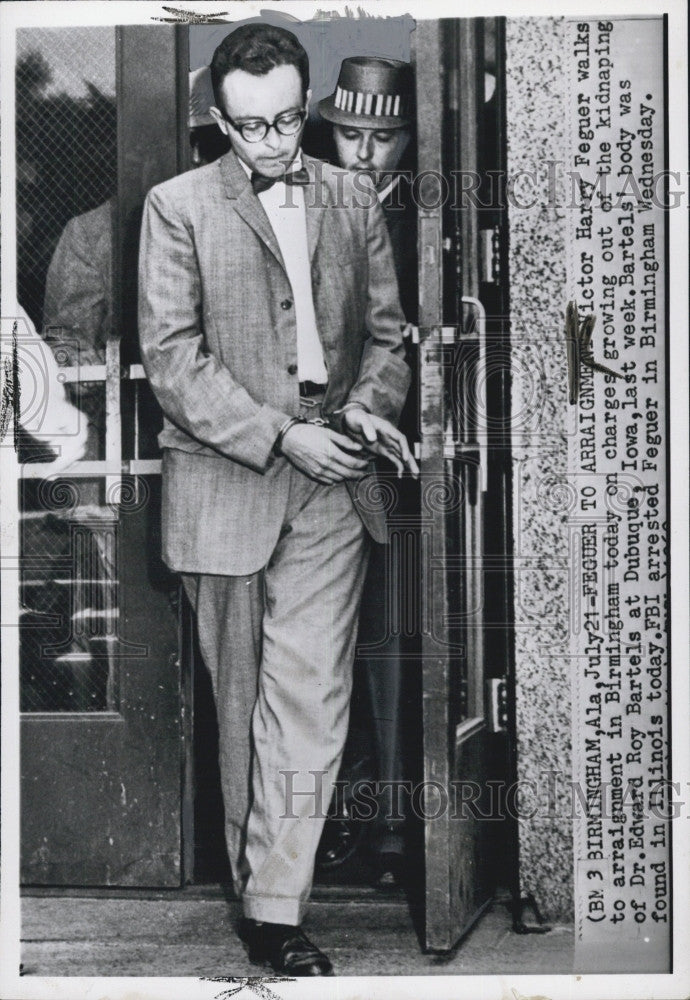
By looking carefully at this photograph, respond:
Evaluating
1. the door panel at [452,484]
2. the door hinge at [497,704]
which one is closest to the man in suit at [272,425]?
the door panel at [452,484]

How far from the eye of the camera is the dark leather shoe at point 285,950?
3104 mm

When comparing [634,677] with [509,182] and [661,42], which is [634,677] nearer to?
[509,182]

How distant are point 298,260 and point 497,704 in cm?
125

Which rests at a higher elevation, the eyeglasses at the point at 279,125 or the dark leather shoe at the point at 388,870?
the eyeglasses at the point at 279,125

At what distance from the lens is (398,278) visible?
127 inches

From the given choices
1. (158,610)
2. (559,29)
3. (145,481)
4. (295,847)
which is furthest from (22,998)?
(559,29)

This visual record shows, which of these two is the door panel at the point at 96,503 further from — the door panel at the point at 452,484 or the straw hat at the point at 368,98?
the door panel at the point at 452,484

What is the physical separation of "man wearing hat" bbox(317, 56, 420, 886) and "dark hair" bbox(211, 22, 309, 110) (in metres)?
0.11

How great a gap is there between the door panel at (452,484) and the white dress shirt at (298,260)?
0.90 feet

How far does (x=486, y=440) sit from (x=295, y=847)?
1131 mm

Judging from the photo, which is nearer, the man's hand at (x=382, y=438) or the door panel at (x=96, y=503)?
the man's hand at (x=382, y=438)

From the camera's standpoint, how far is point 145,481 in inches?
130

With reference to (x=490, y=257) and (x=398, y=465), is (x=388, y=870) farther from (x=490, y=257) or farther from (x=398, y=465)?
(x=490, y=257)

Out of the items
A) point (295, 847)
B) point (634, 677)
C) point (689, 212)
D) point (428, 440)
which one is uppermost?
point (689, 212)
